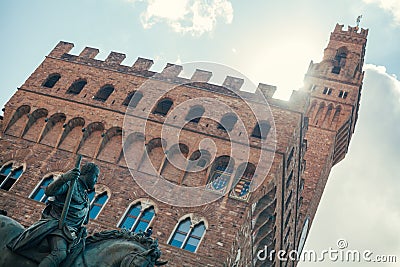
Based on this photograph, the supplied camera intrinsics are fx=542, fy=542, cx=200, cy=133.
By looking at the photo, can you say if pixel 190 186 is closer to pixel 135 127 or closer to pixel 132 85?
pixel 135 127

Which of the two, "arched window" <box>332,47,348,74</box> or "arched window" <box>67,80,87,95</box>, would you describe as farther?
"arched window" <box>332,47,348,74</box>

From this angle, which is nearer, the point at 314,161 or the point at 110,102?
the point at 110,102

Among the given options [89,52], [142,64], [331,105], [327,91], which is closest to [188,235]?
[142,64]

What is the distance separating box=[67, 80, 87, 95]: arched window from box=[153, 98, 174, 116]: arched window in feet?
12.1

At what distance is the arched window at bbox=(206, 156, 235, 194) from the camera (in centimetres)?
2000

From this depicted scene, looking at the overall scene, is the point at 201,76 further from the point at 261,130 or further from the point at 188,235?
the point at 188,235

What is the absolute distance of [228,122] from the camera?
22031 mm

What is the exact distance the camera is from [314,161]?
→ 3288cm

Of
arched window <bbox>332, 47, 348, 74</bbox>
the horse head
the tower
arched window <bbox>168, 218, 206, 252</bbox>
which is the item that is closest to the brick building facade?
A: arched window <bbox>168, 218, 206, 252</bbox>

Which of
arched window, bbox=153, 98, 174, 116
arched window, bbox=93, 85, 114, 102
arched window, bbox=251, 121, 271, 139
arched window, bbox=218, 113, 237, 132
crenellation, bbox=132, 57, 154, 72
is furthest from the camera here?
crenellation, bbox=132, 57, 154, 72

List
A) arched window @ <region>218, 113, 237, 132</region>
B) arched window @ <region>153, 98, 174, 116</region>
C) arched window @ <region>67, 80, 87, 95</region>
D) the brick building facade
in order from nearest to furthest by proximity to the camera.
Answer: the brick building facade, arched window @ <region>218, 113, 237, 132</region>, arched window @ <region>153, 98, 174, 116</region>, arched window @ <region>67, 80, 87, 95</region>

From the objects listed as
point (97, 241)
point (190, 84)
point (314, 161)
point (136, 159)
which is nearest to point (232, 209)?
point (136, 159)

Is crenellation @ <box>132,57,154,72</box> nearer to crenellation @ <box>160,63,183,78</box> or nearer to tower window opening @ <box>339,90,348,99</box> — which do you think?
crenellation @ <box>160,63,183,78</box>

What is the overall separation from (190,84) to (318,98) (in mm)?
15363
